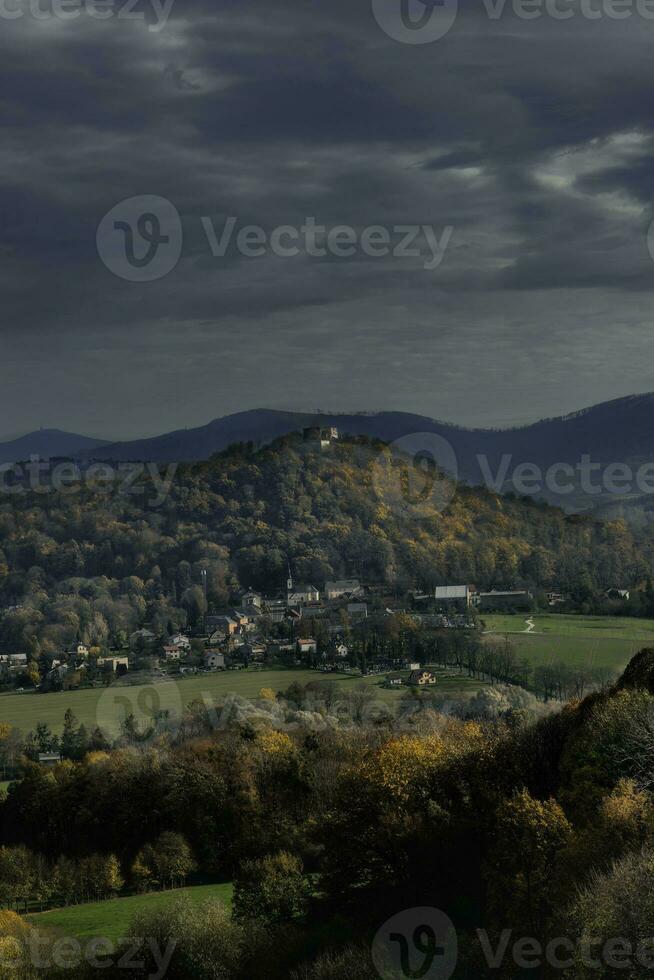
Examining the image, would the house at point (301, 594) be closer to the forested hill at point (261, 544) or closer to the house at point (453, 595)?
the forested hill at point (261, 544)

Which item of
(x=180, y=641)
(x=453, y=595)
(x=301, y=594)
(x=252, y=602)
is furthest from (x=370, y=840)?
(x=301, y=594)

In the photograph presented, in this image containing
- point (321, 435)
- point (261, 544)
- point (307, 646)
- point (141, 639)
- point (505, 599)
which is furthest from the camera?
point (321, 435)

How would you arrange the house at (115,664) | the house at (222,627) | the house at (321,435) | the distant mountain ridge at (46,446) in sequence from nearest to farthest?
the house at (115,664), the house at (222,627), the house at (321,435), the distant mountain ridge at (46,446)

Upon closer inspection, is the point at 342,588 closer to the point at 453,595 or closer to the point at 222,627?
the point at 453,595

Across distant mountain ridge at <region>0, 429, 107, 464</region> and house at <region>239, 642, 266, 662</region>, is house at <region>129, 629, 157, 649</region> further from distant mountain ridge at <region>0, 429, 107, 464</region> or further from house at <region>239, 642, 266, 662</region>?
distant mountain ridge at <region>0, 429, 107, 464</region>

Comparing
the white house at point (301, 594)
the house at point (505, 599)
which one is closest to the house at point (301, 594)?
the white house at point (301, 594)

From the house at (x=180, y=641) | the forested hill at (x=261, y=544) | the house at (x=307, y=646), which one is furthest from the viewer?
the forested hill at (x=261, y=544)
